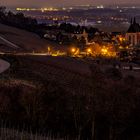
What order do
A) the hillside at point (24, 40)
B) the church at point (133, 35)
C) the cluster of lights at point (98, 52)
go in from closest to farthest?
the cluster of lights at point (98, 52) → the hillside at point (24, 40) → the church at point (133, 35)

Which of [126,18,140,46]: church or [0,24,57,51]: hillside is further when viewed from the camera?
[126,18,140,46]: church

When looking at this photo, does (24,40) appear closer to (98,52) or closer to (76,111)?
(98,52)

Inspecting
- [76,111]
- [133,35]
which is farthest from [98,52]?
[76,111]

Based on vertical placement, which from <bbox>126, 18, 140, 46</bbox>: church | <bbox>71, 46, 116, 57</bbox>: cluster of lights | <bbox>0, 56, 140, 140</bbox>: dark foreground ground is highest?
<bbox>0, 56, 140, 140</bbox>: dark foreground ground

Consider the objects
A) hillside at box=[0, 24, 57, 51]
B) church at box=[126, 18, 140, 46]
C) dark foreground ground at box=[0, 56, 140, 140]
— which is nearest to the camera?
dark foreground ground at box=[0, 56, 140, 140]

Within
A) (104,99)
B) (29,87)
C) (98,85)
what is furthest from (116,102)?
Result: (29,87)

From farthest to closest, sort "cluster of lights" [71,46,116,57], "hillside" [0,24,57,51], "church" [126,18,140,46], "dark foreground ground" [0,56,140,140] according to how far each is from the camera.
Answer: "church" [126,18,140,46] → "hillside" [0,24,57,51] → "cluster of lights" [71,46,116,57] → "dark foreground ground" [0,56,140,140]

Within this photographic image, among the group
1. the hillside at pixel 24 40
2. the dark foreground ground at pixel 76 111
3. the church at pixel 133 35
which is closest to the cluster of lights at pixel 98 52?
the hillside at pixel 24 40

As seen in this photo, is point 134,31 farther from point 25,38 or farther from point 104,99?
point 104,99

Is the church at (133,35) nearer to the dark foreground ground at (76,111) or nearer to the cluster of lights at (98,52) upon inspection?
the cluster of lights at (98,52)

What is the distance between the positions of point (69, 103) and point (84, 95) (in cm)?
111

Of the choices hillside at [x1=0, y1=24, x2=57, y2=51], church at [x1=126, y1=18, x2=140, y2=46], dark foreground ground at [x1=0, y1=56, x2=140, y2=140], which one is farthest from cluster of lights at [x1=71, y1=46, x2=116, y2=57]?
dark foreground ground at [x1=0, y1=56, x2=140, y2=140]

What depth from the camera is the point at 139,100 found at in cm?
2047

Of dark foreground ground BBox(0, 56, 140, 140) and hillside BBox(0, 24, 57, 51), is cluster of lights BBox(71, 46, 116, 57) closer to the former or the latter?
hillside BBox(0, 24, 57, 51)
